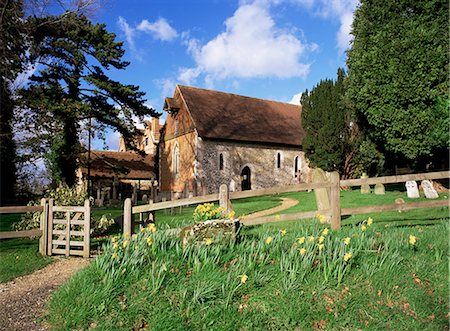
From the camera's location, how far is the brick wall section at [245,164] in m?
29.6

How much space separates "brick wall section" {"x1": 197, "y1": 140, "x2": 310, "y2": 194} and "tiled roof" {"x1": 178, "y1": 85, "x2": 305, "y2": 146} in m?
0.80

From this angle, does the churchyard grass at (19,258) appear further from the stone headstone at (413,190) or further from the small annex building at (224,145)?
the small annex building at (224,145)

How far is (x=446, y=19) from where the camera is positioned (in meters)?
15.7

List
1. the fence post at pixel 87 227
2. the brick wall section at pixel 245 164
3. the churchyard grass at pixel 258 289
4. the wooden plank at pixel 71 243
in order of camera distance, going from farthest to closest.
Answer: the brick wall section at pixel 245 164 < the wooden plank at pixel 71 243 < the fence post at pixel 87 227 < the churchyard grass at pixel 258 289

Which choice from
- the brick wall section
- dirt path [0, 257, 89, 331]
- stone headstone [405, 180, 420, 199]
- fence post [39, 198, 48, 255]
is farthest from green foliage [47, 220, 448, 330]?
the brick wall section

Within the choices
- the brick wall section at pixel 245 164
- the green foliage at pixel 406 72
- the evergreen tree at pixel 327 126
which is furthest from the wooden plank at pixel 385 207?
the brick wall section at pixel 245 164

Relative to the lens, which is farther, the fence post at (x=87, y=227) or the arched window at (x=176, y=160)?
the arched window at (x=176, y=160)

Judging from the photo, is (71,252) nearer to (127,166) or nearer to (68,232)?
(68,232)

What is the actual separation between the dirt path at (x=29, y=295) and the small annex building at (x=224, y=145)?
20692mm

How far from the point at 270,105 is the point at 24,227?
2946 cm

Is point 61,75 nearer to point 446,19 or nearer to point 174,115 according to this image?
point 174,115

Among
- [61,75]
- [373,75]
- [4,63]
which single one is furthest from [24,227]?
[373,75]

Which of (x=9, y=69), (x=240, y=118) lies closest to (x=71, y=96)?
(x=9, y=69)

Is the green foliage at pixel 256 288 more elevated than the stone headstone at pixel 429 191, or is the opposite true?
the stone headstone at pixel 429 191
